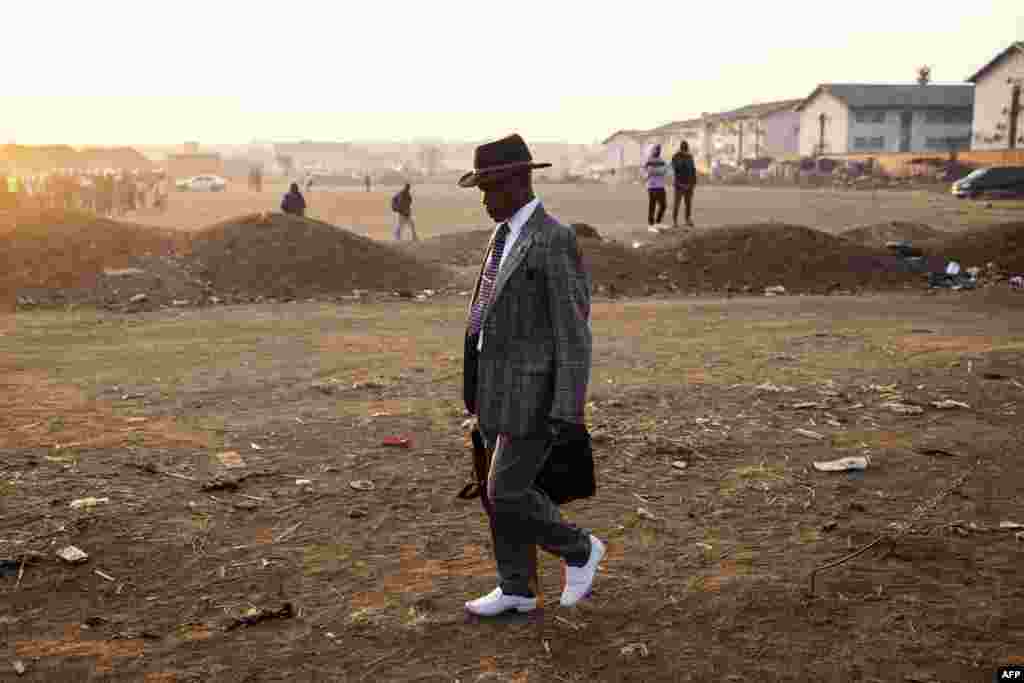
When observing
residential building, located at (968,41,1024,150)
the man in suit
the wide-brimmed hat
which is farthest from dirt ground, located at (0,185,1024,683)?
residential building, located at (968,41,1024,150)

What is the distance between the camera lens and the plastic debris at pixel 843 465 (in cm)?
629

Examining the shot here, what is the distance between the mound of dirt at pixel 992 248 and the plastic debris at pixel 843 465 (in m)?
13.0

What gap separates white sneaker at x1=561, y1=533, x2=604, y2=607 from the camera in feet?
13.7

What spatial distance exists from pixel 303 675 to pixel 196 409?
4.88 meters

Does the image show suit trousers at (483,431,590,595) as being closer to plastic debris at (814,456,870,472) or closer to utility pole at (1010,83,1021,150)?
plastic debris at (814,456,870,472)

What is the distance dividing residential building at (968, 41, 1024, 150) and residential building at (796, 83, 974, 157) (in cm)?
1194

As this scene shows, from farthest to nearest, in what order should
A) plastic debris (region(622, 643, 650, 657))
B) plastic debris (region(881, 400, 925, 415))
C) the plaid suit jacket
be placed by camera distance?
plastic debris (region(881, 400, 925, 415))
plastic debris (region(622, 643, 650, 657))
the plaid suit jacket

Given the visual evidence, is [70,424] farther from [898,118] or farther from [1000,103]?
[898,118]

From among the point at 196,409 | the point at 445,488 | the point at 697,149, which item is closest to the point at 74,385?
the point at 196,409

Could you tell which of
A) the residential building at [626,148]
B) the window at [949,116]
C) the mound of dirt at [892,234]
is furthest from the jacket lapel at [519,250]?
the residential building at [626,148]

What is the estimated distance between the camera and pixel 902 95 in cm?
7712

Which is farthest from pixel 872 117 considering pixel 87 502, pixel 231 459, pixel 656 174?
pixel 87 502

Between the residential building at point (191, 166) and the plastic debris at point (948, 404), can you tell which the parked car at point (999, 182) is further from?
the residential building at point (191, 166)

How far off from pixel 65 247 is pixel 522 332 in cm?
1622
